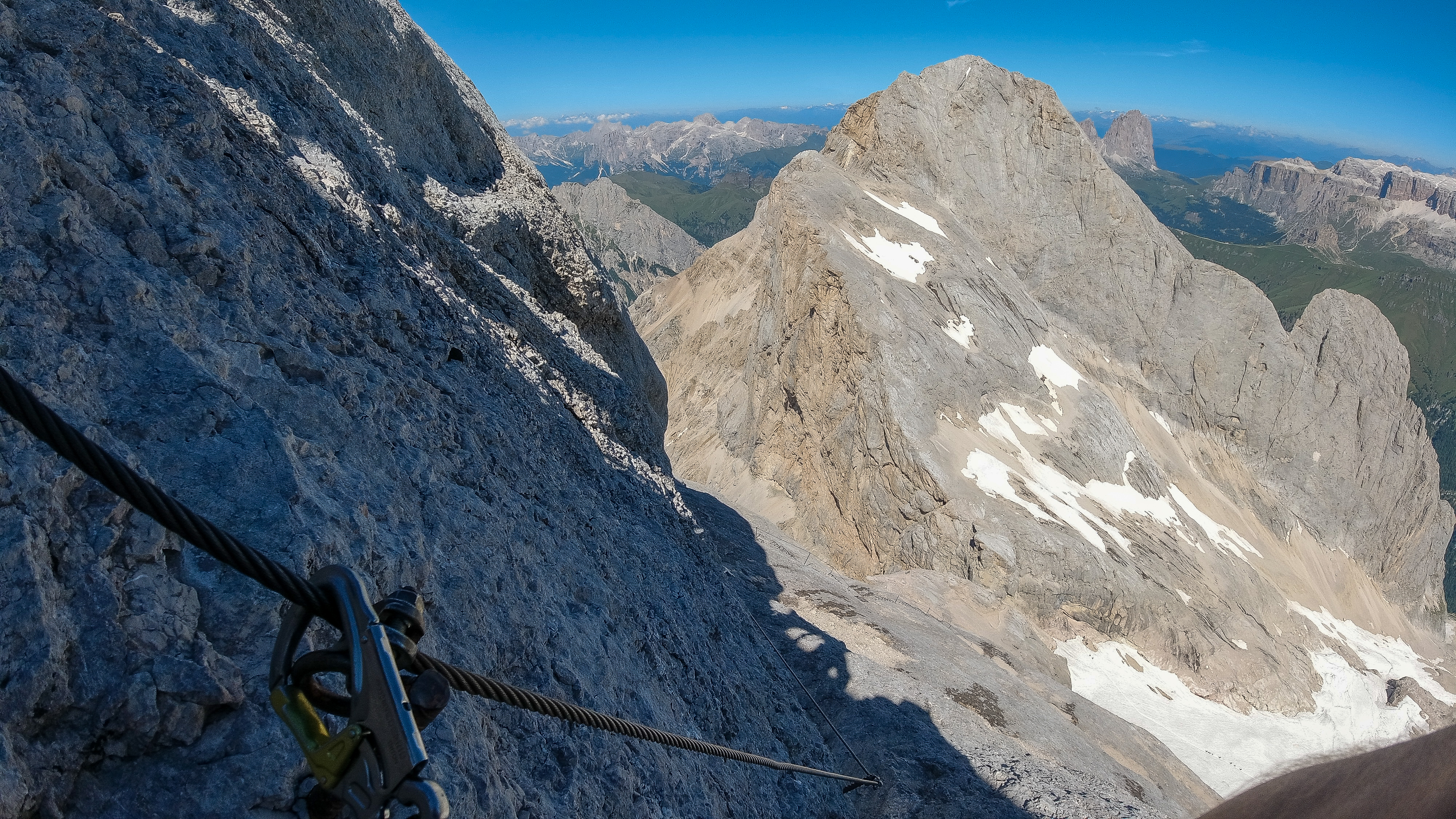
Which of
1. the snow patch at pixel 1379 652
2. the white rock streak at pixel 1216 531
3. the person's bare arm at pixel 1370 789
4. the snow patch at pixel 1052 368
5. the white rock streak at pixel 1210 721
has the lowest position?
the snow patch at pixel 1379 652

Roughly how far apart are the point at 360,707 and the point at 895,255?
41987 mm

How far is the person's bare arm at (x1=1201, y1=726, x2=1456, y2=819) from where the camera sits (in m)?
2.18

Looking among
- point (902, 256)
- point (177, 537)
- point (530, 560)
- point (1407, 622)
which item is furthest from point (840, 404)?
point (1407, 622)

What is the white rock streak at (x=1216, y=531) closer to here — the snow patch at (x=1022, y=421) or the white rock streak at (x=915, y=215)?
the snow patch at (x=1022, y=421)

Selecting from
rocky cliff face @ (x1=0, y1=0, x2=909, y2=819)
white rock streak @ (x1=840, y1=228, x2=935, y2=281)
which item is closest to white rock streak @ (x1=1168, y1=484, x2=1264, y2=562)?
white rock streak @ (x1=840, y1=228, x2=935, y2=281)

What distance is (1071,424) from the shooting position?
38.2 meters

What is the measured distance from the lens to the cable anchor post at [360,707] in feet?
5.78

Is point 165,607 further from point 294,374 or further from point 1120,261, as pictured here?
point 1120,261

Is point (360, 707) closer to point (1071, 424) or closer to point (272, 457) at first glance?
point (272, 457)

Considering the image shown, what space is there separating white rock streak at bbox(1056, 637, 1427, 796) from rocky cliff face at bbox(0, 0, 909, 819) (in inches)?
944

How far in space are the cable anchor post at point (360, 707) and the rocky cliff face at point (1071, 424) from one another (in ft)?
89.7

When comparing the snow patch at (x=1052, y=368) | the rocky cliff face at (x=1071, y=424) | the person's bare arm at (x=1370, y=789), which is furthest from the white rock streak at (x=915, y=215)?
the person's bare arm at (x=1370, y=789)

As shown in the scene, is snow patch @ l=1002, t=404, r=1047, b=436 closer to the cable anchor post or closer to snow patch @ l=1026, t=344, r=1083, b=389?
snow patch @ l=1026, t=344, r=1083, b=389

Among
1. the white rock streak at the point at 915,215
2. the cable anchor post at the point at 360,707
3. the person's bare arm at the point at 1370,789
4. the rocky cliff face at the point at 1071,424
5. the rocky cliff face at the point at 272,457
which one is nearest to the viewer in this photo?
the cable anchor post at the point at 360,707
